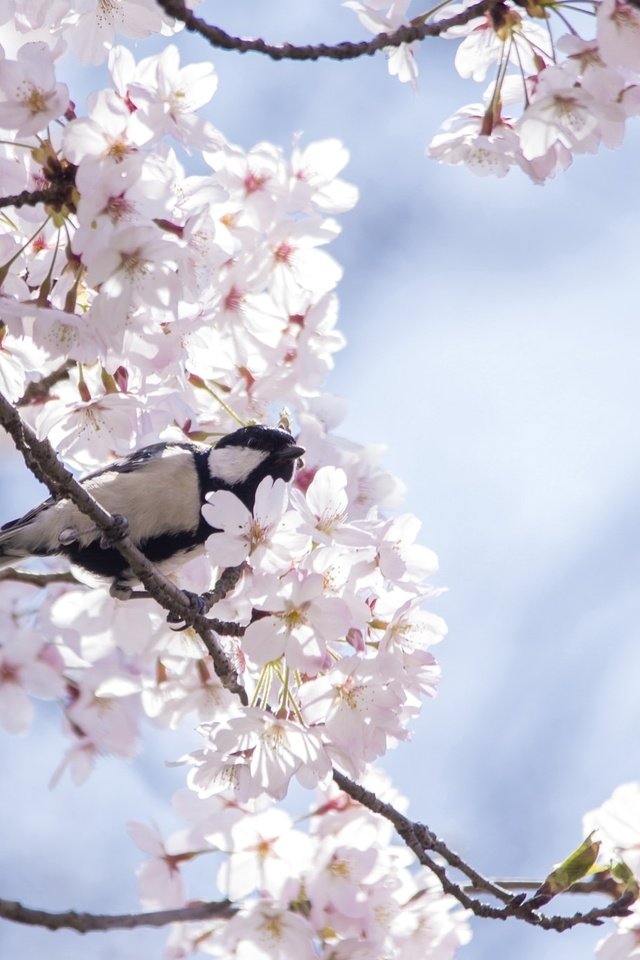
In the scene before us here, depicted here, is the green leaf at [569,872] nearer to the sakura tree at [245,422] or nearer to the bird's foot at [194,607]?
the sakura tree at [245,422]

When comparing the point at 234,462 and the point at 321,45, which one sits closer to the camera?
the point at 321,45

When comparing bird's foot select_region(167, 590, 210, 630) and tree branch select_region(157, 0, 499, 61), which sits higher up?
tree branch select_region(157, 0, 499, 61)

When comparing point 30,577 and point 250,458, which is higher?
point 250,458

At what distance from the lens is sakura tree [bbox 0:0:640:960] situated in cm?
210

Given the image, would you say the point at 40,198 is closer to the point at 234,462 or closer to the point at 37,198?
the point at 37,198

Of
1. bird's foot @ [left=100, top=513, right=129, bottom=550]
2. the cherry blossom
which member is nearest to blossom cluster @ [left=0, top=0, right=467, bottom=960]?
the cherry blossom

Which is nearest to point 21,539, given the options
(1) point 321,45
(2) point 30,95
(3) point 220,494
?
(3) point 220,494

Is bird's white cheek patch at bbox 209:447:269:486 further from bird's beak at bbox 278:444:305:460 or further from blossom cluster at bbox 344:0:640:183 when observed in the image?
blossom cluster at bbox 344:0:640:183

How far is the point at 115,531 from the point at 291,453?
620 mm

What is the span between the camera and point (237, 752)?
7.54 ft

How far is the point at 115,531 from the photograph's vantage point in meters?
2.45

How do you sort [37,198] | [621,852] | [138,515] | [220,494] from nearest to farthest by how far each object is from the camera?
[37,198]
[220,494]
[621,852]
[138,515]

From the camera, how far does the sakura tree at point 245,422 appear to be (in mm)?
2098

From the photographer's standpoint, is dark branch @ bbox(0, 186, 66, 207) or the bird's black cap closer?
dark branch @ bbox(0, 186, 66, 207)
